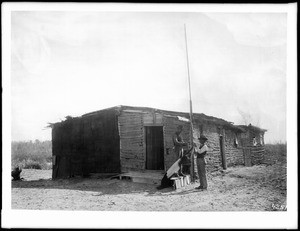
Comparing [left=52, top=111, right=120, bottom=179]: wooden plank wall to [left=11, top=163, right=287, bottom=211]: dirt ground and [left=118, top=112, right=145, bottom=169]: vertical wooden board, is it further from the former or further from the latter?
[left=11, top=163, right=287, bottom=211]: dirt ground

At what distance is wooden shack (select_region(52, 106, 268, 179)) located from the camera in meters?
9.93

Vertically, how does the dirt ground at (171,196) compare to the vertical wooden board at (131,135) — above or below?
below

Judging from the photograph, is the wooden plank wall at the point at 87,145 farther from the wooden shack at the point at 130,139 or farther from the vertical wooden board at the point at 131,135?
the vertical wooden board at the point at 131,135

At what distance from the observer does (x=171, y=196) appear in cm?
797

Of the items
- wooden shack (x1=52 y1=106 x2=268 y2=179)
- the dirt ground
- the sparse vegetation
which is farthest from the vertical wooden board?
the sparse vegetation

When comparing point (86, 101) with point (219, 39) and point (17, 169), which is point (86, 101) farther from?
point (219, 39)

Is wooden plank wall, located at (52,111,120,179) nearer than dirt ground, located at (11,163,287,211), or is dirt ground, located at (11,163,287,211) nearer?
dirt ground, located at (11,163,287,211)

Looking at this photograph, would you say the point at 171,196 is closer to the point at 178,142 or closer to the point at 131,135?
the point at 178,142

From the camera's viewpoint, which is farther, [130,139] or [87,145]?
[87,145]

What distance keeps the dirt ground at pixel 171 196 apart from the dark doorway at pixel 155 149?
4.47 feet

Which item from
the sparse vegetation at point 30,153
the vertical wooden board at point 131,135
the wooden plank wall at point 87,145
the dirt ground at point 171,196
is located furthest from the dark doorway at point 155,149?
the sparse vegetation at point 30,153

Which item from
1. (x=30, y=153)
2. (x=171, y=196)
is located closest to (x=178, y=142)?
(x=171, y=196)

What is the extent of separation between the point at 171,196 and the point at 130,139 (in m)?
3.17

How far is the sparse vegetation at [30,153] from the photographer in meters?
8.43
